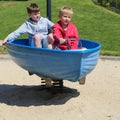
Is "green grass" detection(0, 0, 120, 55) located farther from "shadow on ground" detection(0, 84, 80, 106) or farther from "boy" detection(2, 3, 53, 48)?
"boy" detection(2, 3, 53, 48)

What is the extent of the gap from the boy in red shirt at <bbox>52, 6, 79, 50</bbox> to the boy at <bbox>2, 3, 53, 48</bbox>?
0.14m

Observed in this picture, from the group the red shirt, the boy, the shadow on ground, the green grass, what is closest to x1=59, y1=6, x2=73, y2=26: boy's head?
the red shirt

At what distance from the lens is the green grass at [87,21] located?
13.7 m

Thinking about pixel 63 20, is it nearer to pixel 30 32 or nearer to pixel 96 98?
pixel 30 32

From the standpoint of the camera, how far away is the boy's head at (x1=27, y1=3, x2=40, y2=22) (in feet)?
21.0

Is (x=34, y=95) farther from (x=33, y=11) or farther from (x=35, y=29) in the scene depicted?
(x=33, y=11)

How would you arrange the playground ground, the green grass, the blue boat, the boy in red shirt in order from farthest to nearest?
the green grass
the boy in red shirt
the playground ground
the blue boat

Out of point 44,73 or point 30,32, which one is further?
point 30,32

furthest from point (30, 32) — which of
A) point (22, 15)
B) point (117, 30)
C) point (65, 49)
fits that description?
point (22, 15)

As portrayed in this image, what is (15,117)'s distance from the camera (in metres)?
5.76

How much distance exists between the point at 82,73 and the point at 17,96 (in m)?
1.29

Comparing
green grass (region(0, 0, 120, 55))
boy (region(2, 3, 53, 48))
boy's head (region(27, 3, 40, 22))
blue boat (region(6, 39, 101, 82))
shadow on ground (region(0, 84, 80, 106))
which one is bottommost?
green grass (region(0, 0, 120, 55))

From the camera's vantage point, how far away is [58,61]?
228 inches

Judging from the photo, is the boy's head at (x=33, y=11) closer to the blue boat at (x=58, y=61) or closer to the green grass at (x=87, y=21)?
the blue boat at (x=58, y=61)
